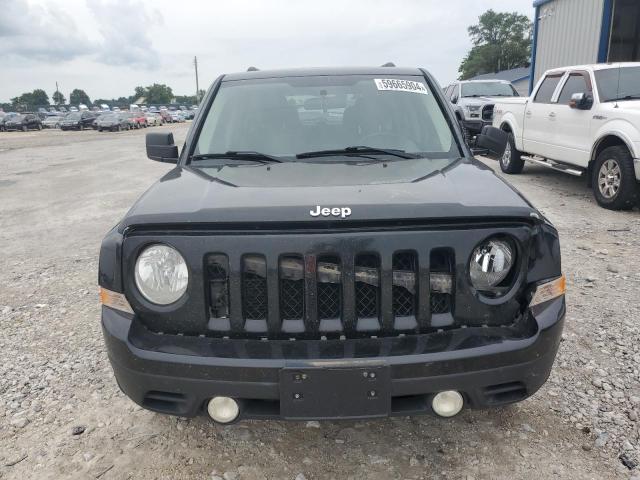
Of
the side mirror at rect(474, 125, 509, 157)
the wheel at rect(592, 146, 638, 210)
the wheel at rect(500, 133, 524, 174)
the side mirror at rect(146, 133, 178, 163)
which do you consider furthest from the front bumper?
the wheel at rect(500, 133, 524, 174)

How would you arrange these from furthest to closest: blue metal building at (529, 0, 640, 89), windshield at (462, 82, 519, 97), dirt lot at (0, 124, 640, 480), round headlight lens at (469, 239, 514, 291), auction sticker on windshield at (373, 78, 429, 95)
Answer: windshield at (462, 82, 519, 97) → blue metal building at (529, 0, 640, 89) → auction sticker on windshield at (373, 78, 429, 95) → dirt lot at (0, 124, 640, 480) → round headlight lens at (469, 239, 514, 291)

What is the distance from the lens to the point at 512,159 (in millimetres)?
10195

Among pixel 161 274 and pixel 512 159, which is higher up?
pixel 161 274

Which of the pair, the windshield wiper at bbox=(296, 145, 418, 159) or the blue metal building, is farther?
the blue metal building

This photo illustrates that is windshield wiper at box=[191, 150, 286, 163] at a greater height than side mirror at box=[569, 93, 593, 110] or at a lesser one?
lesser

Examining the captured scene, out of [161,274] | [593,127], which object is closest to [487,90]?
[593,127]

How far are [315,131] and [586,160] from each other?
19.3 ft

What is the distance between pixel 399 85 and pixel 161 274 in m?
2.11

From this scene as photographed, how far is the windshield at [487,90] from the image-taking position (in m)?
15.6

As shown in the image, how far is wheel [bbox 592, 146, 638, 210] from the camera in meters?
6.62

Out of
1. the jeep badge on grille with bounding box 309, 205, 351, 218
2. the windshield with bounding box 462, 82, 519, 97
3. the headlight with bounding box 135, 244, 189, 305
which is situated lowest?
the headlight with bounding box 135, 244, 189, 305

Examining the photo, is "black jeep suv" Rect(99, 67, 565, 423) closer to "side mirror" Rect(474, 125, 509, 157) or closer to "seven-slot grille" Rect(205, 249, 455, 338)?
"seven-slot grille" Rect(205, 249, 455, 338)

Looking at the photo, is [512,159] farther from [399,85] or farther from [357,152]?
[357,152]

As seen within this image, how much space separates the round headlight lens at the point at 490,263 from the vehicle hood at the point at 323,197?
0.43ft
